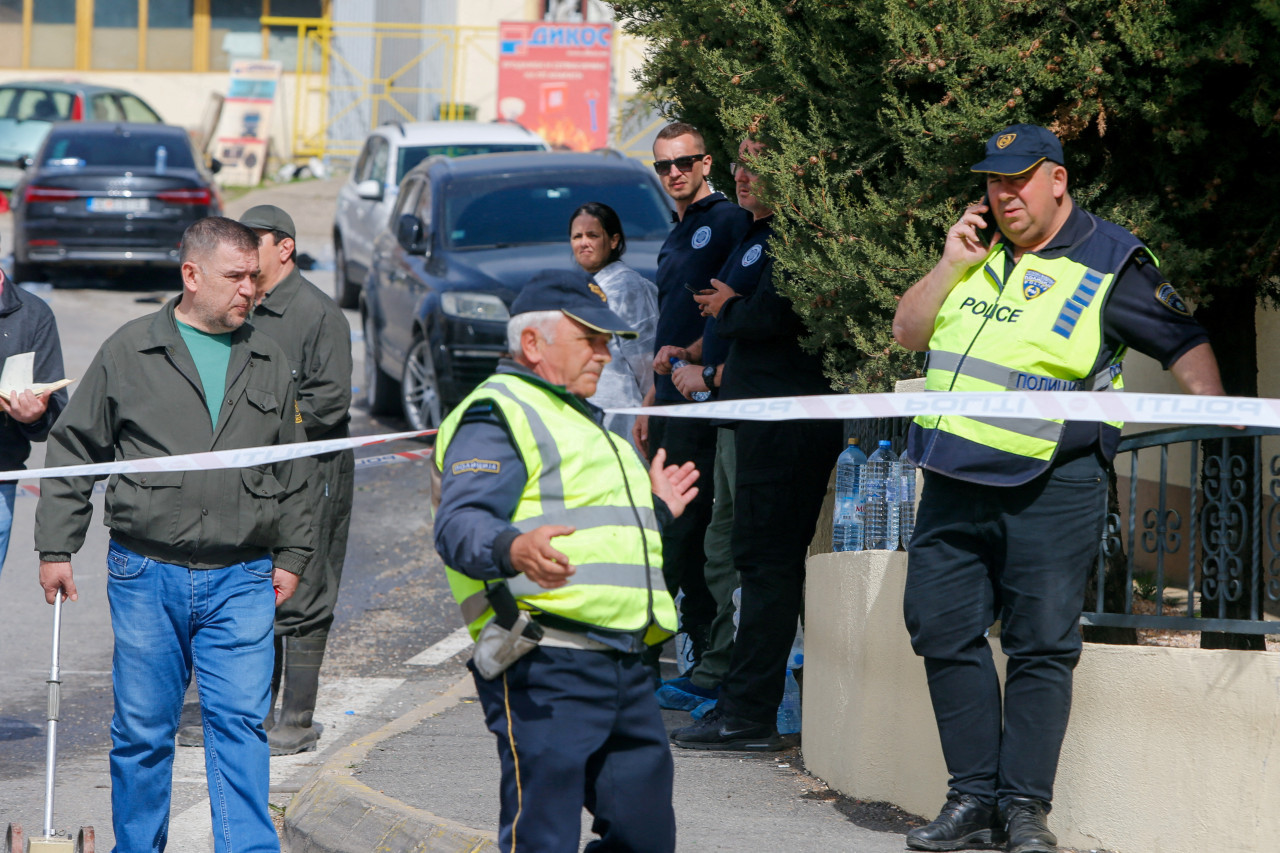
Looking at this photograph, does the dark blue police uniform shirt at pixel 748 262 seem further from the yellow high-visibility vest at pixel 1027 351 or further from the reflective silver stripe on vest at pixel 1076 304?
the reflective silver stripe on vest at pixel 1076 304

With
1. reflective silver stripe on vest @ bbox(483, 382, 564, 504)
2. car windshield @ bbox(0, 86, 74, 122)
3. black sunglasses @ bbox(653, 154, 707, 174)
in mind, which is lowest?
reflective silver stripe on vest @ bbox(483, 382, 564, 504)

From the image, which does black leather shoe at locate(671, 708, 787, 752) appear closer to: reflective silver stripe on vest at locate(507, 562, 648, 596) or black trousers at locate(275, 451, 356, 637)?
black trousers at locate(275, 451, 356, 637)

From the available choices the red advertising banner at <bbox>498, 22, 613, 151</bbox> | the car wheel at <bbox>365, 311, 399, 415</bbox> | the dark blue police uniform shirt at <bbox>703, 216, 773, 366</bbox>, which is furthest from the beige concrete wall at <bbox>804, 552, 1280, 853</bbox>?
the red advertising banner at <bbox>498, 22, 613, 151</bbox>

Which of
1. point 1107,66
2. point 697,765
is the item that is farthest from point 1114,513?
point 697,765

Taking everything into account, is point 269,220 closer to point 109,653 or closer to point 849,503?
point 849,503

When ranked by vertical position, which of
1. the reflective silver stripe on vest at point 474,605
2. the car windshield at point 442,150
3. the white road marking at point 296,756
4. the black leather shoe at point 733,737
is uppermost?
the car windshield at point 442,150

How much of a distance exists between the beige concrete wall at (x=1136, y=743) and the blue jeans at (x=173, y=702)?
6.46ft

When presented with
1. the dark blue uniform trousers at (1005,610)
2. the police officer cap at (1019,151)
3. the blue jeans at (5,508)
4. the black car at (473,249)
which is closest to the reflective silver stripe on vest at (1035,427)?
the dark blue uniform trousers at (1005,610)

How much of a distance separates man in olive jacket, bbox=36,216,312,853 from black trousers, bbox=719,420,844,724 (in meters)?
1.85

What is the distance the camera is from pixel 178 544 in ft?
14.6

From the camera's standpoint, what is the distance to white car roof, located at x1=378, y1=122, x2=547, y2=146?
637 inches

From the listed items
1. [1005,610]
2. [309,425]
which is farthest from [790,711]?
[309,425]

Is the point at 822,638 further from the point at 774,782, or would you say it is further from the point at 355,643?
the point at 355,643

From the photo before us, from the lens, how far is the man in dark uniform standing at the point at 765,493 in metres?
5.65
